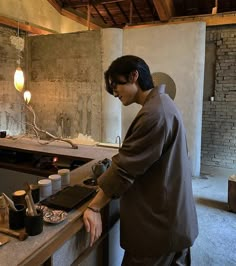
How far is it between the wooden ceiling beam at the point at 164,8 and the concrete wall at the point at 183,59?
0.70 m

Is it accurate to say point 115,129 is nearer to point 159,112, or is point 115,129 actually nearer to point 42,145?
point 42,145

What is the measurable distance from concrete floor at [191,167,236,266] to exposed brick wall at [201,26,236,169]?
1257mm

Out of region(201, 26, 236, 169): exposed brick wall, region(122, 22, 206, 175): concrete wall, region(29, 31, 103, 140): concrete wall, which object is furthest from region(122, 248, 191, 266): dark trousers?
region(201, 26, 236, 169): exposed brick wall

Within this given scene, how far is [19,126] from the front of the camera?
6137 millimetres

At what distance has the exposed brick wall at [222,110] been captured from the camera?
19.1 feet

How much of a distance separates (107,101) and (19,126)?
2.11m

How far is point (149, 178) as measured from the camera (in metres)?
1.22

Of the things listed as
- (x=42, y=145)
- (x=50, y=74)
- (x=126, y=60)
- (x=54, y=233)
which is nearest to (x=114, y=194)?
(x=54, y=233)

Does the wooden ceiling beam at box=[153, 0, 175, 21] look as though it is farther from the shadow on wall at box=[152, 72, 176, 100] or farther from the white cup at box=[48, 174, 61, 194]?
the white cup at box=[48, 174, 61, 194]

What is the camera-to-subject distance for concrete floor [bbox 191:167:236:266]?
8.96ft

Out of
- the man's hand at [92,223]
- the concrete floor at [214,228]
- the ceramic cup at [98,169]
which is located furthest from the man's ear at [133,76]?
the concrete floor at [214,228]

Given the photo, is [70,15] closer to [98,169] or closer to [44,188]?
[98,169]

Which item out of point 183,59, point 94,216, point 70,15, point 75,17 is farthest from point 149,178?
point 75,17

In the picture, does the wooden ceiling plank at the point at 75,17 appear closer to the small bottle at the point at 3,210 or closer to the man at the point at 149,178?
the man at the point at 149,178
